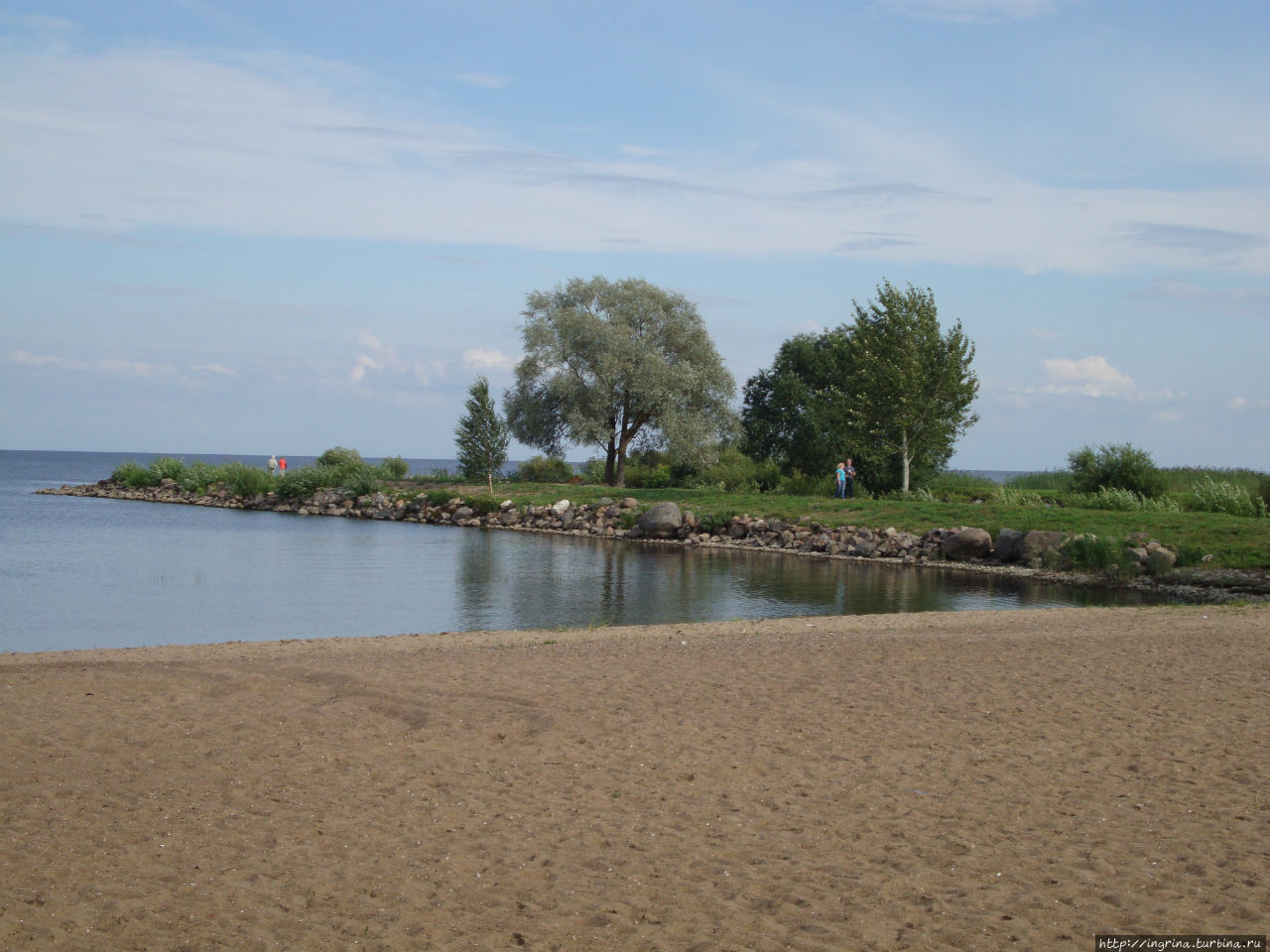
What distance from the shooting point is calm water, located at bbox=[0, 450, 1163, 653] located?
18.1 meters

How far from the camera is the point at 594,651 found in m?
13.2

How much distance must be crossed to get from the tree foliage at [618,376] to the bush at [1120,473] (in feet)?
54.2

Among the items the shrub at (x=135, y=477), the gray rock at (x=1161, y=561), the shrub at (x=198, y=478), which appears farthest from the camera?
the shrub at (x=135, y=477)

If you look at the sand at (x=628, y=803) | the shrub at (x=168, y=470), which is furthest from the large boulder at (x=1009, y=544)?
the shrub at (x=168, y=470)

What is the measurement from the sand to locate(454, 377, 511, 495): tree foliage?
116ft

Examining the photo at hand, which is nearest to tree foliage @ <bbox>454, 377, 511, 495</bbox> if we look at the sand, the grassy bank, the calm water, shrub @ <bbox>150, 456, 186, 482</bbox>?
the grassy bank

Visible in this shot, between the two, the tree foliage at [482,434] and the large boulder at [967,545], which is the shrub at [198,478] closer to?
the tree foliage at [482,434]

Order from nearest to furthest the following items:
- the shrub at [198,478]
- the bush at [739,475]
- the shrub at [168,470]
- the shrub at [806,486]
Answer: the shrub at [806,486] < the bush at [739,475] < the shrub at [198,478] < the shrub at [168,470]

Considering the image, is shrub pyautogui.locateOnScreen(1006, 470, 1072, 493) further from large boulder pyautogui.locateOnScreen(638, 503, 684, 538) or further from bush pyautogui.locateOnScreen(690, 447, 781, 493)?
large boulder pyautogui.locateOnScreen(638, 503, 684, 538)

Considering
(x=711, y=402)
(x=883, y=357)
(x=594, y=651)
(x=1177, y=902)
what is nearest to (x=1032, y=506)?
(x=883, y=357)

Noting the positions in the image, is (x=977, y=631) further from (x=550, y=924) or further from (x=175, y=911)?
(x=175, y=911)

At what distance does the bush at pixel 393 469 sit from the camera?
183 ft

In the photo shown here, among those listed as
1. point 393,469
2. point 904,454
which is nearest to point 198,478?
point 393,469

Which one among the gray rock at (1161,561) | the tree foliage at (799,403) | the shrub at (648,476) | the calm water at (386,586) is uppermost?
the tree foliage at (799,403)
